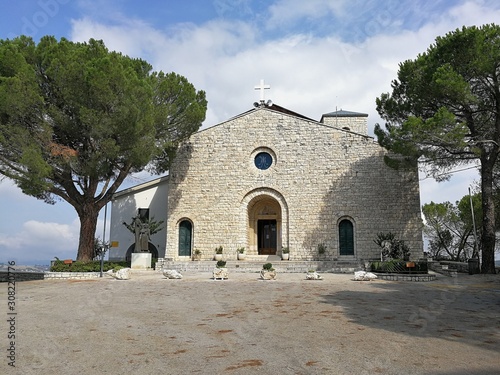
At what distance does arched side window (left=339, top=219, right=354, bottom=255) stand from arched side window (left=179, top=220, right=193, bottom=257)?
7.27 m

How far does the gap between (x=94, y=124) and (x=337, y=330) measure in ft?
39.7

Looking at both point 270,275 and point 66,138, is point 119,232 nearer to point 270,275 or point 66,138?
point 66,138

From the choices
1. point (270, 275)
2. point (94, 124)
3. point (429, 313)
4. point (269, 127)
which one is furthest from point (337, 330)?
point (269, 127)

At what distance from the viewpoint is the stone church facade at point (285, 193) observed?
18562mm

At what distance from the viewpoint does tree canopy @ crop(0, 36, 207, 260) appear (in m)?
14.0

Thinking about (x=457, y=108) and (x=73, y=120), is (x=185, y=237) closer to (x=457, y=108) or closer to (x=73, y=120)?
(x=73, y=120)

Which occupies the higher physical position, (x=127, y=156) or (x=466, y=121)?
(x=466, y=121)

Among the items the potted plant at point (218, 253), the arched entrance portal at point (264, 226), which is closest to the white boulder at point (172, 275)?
the potted plant at point (218, 253)

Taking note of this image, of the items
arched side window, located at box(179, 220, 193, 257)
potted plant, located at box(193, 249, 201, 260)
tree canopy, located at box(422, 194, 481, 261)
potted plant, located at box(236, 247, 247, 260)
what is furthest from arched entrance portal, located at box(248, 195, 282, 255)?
tree canopy, located at box(422, 194, 481, 261)

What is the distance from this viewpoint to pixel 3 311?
6.77 meters

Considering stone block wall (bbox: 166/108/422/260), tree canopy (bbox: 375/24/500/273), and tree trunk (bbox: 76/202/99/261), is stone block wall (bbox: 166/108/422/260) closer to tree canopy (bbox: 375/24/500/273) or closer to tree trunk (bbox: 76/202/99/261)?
tree canopy (bbox: 375/24/500/273)

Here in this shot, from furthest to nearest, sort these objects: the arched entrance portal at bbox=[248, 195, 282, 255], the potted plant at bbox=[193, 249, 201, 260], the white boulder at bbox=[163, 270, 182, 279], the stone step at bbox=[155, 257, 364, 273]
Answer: the arched entrance portal at bbox=[248, 195, 282, 255], the potted plant at bbox=[193, 249, 201, 260], the stone step at bbox=[155, 257, 364, 273], the white boulder at bbox=[163, 270, 182, 279]

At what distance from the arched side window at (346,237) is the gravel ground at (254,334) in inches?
393

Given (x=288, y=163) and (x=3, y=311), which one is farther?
(x=288, y=163)
